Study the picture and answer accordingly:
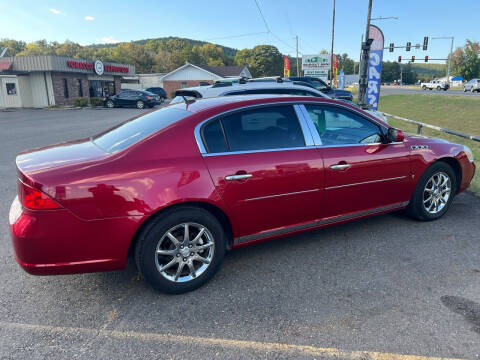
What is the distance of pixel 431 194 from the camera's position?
4547 millimetres

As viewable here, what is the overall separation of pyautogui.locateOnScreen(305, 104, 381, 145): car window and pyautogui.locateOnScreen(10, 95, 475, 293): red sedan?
1 centimetres

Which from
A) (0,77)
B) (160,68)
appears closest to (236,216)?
(0,77)

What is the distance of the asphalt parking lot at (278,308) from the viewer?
248 cm

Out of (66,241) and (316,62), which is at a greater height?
(316,62)

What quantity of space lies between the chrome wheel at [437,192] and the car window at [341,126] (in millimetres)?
1040

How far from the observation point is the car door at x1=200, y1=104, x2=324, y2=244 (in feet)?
10.5

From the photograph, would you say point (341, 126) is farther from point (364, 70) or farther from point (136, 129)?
point (364, 70)

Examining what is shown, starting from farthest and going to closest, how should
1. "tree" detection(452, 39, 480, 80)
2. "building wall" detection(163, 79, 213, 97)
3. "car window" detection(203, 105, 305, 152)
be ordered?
1. "tree" detection(452, 39, 480, 80)
2. "building wall" detection(163, 79, 213, 97)
3. "car window" detection(203, 105, 305, 152)

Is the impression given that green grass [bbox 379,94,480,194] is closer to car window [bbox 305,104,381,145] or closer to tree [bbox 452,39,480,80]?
car window [bbox 305,104,381,145]

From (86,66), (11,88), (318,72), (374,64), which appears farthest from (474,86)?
(11,88)

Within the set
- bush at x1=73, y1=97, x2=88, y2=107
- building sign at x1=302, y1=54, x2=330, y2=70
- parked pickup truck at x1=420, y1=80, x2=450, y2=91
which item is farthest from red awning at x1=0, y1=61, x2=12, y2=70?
parked pickup truck at x1=420, y1=80, x2=450, y2=91

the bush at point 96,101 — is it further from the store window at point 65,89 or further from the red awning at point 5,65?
the red awning at point 5,65

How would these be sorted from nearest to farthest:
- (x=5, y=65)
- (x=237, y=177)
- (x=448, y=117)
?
1. (x=237, y=177)
2. (x=448, y=117)
3. (x=5, y=65)

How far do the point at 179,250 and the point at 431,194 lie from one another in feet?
10.7
